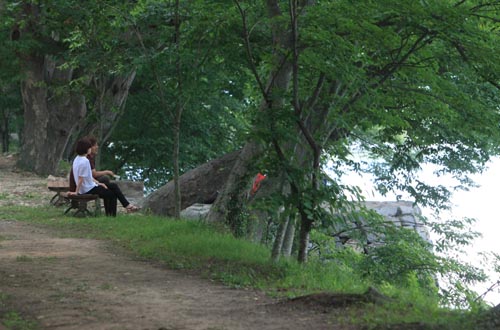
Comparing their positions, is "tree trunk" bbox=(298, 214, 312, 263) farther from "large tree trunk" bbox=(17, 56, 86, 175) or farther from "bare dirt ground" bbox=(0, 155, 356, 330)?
"large tree trunk" bbox=(17, 56, 86, 175)

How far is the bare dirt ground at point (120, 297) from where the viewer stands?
5.89 metres

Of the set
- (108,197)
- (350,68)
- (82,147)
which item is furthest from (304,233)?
(82,147)

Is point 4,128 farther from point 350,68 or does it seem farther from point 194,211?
point 350,68

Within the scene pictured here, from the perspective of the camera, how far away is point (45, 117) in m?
24.7

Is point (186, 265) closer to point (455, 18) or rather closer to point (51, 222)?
point (455, 18)

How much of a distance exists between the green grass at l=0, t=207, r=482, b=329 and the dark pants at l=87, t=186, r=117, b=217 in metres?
0.60

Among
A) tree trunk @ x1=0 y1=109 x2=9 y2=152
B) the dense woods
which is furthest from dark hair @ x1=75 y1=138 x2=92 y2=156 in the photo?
tree trunk @ x1=0 y1=109 x2=9 y2=152

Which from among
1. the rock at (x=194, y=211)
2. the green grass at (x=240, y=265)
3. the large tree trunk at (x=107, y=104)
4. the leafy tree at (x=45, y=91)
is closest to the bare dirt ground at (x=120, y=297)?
the green grass at (x=240, y=265)

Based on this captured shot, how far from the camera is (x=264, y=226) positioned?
1320 cm

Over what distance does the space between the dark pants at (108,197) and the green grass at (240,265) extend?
601mm

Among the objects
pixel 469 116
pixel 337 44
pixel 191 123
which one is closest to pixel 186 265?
pixel 337 44

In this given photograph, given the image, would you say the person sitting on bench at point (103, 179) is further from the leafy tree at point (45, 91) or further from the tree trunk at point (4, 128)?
the tree trunk at point (4, 128)

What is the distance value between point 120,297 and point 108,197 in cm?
773

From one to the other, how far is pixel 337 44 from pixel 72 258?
4.38 metres
